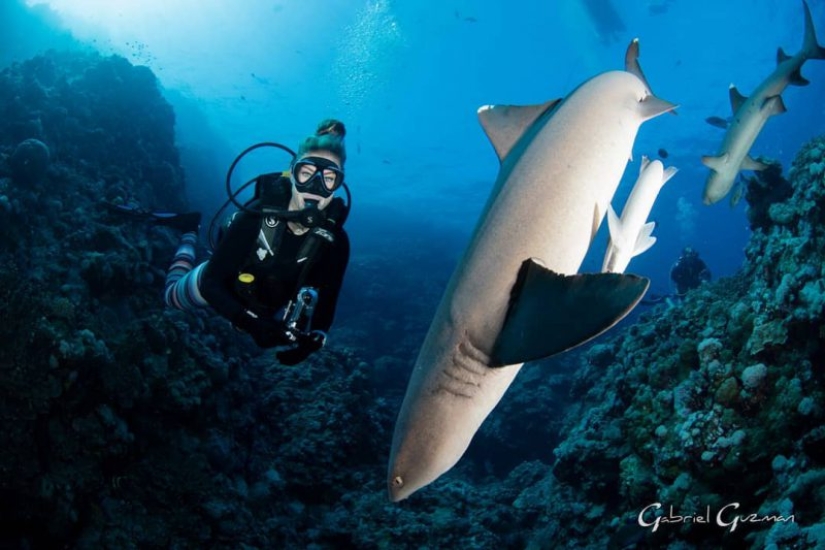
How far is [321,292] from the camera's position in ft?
15.4

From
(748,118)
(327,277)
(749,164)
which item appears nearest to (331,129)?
(327,277)

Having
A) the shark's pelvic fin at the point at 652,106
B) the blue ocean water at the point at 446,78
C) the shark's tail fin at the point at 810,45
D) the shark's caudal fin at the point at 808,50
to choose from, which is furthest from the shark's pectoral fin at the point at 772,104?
the blue ocean water at the point at 446,78

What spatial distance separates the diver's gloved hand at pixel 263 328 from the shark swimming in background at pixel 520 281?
241 centimetres

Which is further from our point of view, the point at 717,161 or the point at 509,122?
the point at 717,161

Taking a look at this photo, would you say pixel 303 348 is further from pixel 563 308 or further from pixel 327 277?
pixel 563 308

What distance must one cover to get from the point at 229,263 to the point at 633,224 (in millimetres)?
3624

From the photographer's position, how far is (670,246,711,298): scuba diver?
1504cm

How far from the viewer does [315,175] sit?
14.2ft

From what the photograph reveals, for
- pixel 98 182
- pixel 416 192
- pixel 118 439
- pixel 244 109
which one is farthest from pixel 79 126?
pixel 244 109

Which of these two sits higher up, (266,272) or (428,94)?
(428,94)

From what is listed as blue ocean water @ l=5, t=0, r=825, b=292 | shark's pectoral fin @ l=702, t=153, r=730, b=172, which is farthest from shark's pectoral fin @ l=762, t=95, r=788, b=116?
blue ocean water @ l=5, t=0, r=825, b=292

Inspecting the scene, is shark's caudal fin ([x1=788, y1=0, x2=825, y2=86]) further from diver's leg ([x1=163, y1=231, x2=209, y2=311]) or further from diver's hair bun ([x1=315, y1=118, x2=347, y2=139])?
diver's leg ([x1=163, y1=231, x2=209, y2=311])

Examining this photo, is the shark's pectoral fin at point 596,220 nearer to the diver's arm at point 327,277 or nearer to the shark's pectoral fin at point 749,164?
the diver's arm at point 327,277

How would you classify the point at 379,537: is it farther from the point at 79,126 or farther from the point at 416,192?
the point at 416,192
